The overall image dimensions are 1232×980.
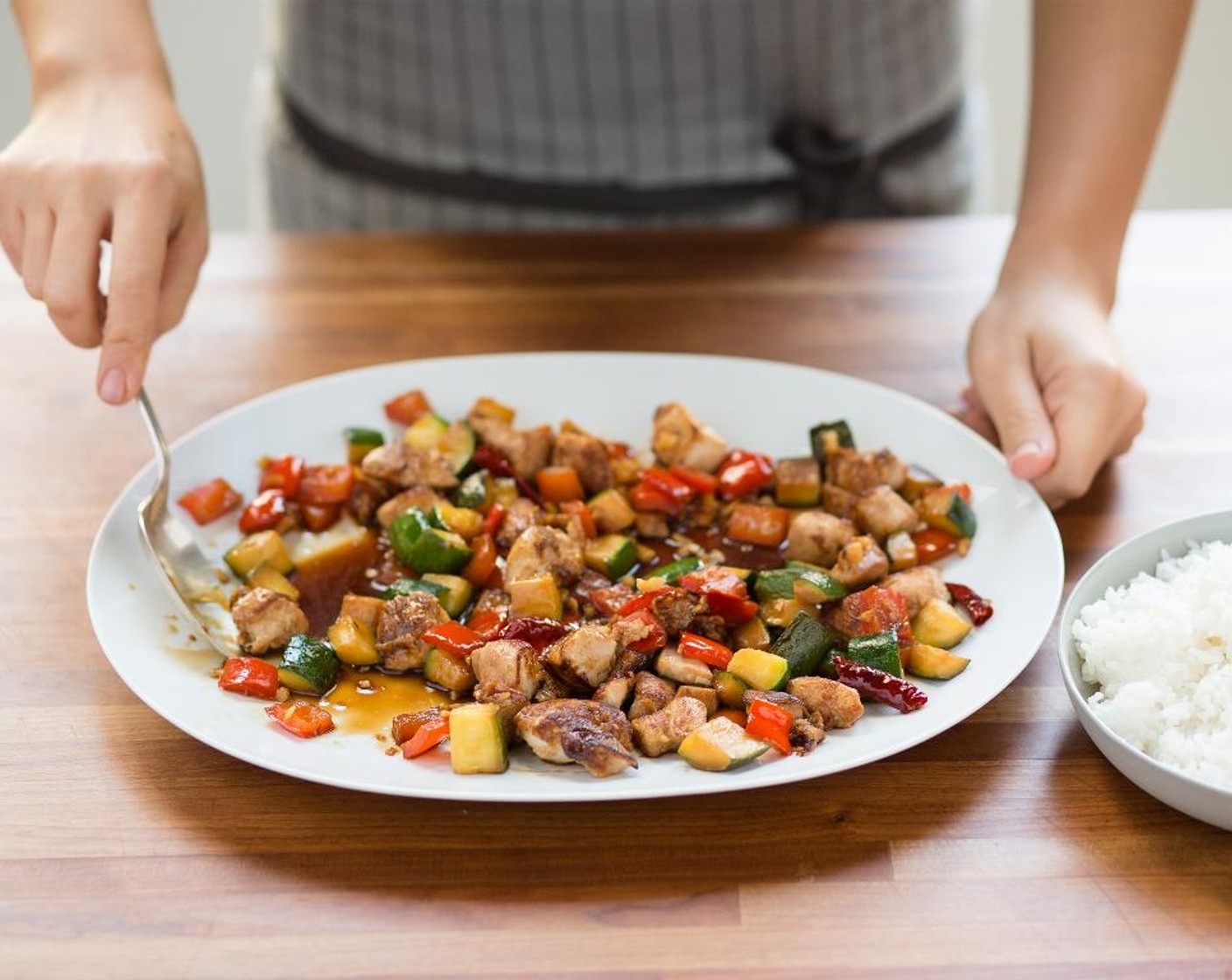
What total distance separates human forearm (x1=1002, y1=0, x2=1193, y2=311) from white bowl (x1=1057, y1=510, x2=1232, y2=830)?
0.59 meters

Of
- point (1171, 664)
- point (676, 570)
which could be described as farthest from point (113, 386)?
point (1171, 664)

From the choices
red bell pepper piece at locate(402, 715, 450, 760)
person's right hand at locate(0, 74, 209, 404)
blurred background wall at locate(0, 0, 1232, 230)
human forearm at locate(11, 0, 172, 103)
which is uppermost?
human forearm at locate(11, 0, 172, 103)

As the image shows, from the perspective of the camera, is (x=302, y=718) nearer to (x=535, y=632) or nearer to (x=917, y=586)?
(x=535, y=632)

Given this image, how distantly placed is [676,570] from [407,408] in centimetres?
60

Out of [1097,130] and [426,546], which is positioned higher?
[1097,130]

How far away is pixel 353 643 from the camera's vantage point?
1.70 metres

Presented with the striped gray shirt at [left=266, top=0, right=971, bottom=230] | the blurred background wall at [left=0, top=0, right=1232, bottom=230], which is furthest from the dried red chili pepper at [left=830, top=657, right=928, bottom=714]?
the blurred background wall at [left=0, top=0, right=1232, bottom=230]

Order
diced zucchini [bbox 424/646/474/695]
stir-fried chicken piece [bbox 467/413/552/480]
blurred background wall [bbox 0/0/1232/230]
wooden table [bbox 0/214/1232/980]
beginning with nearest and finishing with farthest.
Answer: wooden table [bbox 0/214/1232/980] → diced zucchini [bbox 424/646/474/695] → stir-fried chicken piece [bbox 467/413/552/480] → blurred background wall [bbox 0/0/1232/230]

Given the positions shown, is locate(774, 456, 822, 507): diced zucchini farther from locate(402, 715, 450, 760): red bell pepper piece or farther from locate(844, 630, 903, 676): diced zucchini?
locate(402, 715, 450, 760): red bell pepper piece

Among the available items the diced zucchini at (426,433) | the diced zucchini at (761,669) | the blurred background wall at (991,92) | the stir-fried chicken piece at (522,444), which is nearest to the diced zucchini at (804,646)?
the diced zucchini at (761,669)

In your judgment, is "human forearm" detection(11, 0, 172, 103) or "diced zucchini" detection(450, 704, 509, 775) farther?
"human forearm" detection(11, 0, 172, 103)

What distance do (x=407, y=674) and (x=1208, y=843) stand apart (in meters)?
0.94

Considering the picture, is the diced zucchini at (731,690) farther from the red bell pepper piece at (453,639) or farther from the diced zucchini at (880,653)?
the red bell pepper piece at (453,639)

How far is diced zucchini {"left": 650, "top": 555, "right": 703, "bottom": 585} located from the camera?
1801 millimetres
